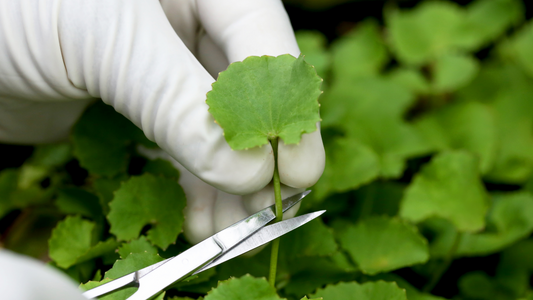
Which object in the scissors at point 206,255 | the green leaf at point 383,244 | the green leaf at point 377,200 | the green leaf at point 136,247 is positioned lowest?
the green leaf at point 377,200

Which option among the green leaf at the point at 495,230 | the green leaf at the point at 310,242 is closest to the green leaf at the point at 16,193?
the green leaf at the point at 310,242

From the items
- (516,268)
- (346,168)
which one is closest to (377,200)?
(346,168)

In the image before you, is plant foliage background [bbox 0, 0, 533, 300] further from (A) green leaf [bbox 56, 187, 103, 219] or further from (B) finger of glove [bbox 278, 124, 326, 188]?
(B) finger of glove [bbox 278, 124, 326, 188]

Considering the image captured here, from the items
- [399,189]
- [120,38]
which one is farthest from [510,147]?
[120,38]

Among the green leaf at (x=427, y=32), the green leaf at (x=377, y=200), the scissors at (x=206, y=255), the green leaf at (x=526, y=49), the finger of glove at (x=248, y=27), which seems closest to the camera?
the scissors at (x=206, y=255)

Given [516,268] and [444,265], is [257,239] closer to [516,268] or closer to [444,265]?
[444,265]

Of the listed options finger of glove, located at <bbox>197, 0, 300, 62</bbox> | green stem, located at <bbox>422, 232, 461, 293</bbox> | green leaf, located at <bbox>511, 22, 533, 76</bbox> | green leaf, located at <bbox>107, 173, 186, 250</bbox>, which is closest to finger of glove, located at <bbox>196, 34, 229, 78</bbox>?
finger of glove, located at <bbox>197, 0, 300, 62</bbox>

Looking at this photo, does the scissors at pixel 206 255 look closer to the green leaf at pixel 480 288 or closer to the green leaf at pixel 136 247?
the green leaf at pixel 136 247
